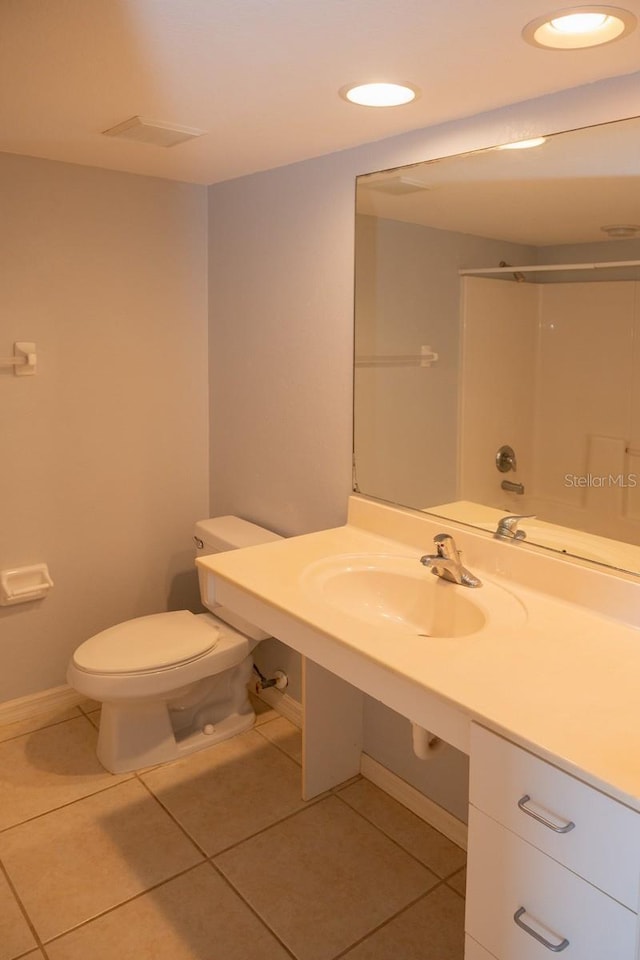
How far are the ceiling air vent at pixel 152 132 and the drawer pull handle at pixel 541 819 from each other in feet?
5.86

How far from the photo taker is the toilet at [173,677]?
2281 millimetres

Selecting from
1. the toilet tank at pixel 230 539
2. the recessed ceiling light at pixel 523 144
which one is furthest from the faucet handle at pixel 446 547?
the recessed ceiling light at pixel 523 144

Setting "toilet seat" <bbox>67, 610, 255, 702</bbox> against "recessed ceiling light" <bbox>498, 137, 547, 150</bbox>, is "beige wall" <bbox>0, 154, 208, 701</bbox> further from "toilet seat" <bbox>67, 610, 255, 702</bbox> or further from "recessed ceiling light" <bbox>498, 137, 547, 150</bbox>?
"recessed ceiling light" <bbox>498, 137, 547, 150</bbox>

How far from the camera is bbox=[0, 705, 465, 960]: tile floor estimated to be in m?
1.79

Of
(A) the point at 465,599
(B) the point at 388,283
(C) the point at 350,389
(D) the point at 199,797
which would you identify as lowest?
(D) the point at 199,797

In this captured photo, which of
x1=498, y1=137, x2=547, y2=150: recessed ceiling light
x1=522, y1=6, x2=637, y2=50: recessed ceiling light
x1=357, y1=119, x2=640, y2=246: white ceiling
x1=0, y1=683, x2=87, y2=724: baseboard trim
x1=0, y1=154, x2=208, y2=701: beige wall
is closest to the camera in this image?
x1=522, y1=6, x2=637, y2=50: recessed ceiling light

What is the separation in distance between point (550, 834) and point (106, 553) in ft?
6.84

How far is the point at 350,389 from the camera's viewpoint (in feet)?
7.49

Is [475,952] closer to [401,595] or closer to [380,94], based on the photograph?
[401,595]

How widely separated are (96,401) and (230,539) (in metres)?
0.72

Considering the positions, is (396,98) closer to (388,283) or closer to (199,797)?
(388,283)

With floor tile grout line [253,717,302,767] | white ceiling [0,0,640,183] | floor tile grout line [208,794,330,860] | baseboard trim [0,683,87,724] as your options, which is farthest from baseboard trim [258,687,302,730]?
white ceiling [0,0,640,183]

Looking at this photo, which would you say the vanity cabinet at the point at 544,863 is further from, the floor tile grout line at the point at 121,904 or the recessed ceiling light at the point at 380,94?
the recessed ceiling light at the point at 380,94

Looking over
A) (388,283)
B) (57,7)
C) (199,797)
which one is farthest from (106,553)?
(57,7)
